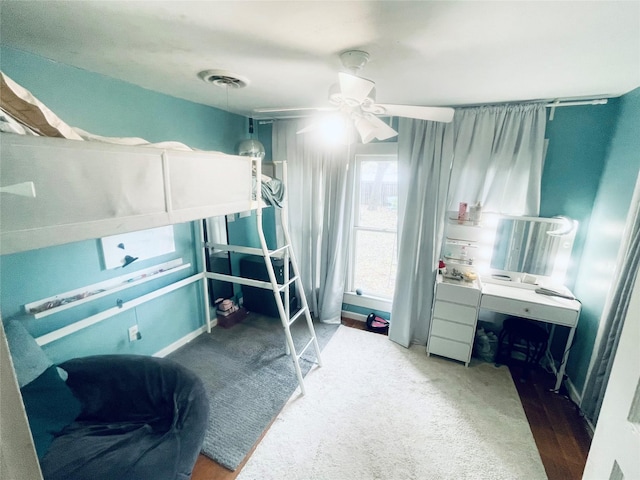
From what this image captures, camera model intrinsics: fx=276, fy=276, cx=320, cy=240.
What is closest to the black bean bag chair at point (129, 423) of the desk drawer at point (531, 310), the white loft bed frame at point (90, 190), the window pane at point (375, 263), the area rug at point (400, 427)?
the area rug at point (400, 427)

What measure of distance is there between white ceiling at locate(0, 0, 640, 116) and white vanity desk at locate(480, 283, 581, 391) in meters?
1.59

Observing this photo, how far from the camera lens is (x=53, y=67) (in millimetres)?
1698

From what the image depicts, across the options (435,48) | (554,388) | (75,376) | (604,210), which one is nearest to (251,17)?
(435,48)

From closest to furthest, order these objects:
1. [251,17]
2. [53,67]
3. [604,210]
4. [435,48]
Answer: [251,17], [435,48], [53,67], [604,210]

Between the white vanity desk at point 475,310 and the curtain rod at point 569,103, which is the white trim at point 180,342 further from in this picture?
the curtain rod at point 569,103

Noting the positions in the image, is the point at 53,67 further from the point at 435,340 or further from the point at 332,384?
the point at 435,340

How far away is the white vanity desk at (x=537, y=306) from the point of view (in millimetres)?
2186

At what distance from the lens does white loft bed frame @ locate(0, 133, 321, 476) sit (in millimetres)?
820

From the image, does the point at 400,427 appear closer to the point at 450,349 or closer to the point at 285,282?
the point at 450,349

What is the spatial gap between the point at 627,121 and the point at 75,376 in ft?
13.4

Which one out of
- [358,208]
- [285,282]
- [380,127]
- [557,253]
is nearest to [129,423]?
[285,282]

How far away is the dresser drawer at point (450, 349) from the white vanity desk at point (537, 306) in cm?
46

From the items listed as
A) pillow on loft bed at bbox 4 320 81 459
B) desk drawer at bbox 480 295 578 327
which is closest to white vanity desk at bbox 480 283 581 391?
desk drawer at bbox 480 295 578 327

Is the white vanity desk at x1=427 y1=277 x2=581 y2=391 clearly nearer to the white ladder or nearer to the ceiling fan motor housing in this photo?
the white ladder
